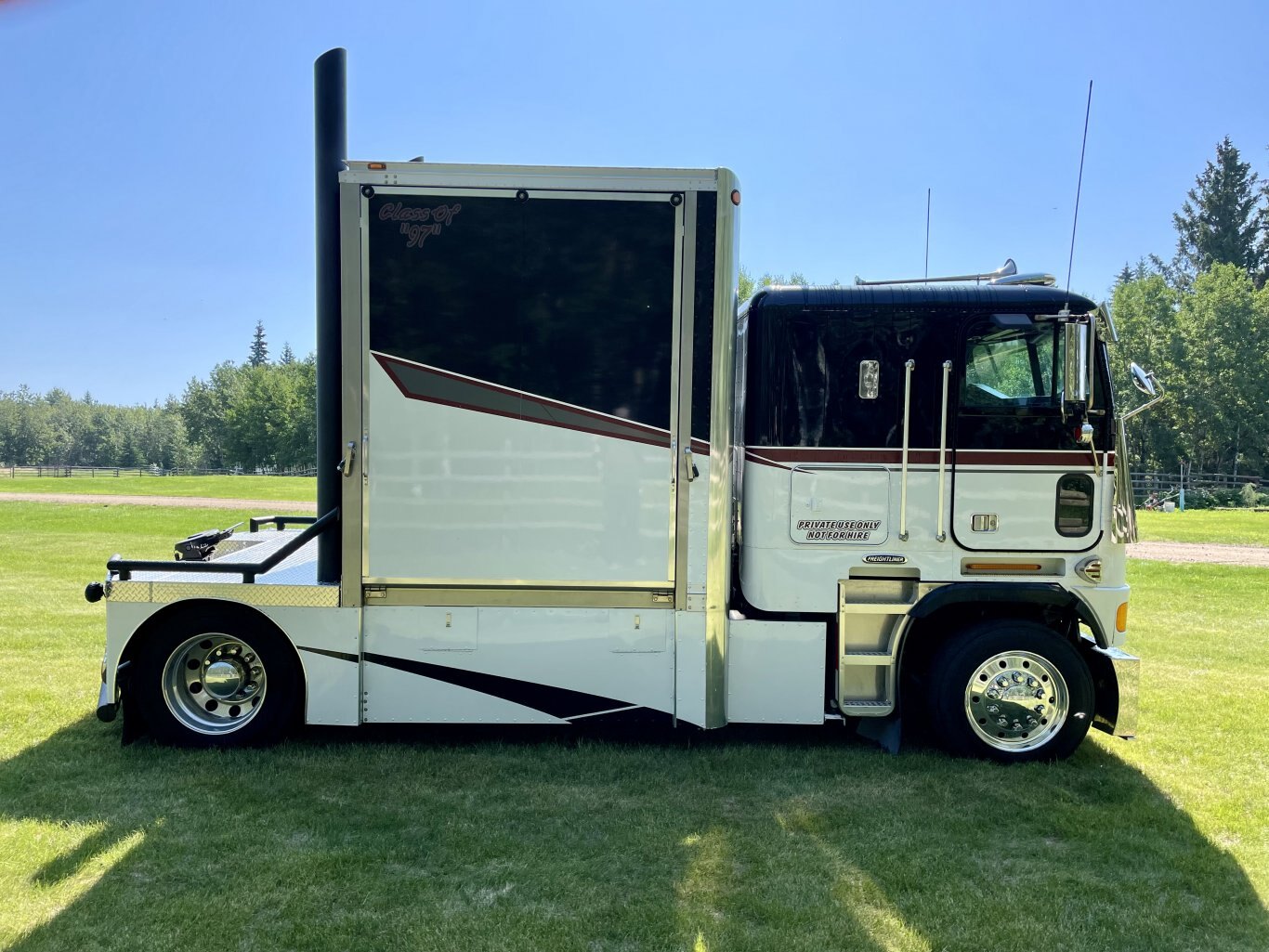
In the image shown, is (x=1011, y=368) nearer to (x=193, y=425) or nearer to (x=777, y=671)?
(x=777, y=671)

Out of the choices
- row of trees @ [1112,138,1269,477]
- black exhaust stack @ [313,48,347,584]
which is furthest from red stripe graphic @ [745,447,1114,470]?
row of trees @ [1112,138,1269,477]

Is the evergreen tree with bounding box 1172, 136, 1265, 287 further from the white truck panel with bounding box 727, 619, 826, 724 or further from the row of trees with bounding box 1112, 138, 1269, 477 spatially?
the white truck panel with bounding box 727, 619, 826, 724

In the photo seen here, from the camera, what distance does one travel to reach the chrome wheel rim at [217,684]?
196 inches

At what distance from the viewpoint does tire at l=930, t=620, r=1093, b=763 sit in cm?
485

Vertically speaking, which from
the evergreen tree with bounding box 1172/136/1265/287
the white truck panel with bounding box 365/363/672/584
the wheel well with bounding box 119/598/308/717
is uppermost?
the evergreen tree with bounding box 1172/136/1265/287

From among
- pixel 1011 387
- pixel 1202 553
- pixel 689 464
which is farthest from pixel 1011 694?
pixel 1202 553

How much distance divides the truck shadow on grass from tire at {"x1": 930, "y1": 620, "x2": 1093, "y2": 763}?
7.0 inches

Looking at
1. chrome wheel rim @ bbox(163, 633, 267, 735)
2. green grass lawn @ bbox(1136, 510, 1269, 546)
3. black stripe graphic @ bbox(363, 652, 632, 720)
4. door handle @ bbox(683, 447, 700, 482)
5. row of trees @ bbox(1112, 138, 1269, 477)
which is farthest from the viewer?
row of trees @ bbox(1112, 138, 1269, 477)

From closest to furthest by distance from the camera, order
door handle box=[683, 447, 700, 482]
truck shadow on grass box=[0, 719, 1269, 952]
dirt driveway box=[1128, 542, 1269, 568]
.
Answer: truck shadow on grass box=[0, 719, 1269, 952] < door handle box=[683, 447, 700, 482] < dirt driveway box=[1128, 542, 1269, 568]

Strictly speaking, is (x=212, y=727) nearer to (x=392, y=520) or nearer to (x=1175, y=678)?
(x=392, y=520)

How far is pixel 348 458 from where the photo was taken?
4.73 m

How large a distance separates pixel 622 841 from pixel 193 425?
124786 millimetres

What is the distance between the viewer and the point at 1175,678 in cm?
698

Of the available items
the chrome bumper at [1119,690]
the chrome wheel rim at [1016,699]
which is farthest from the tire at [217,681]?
the chrome bumper at [1119,690]
